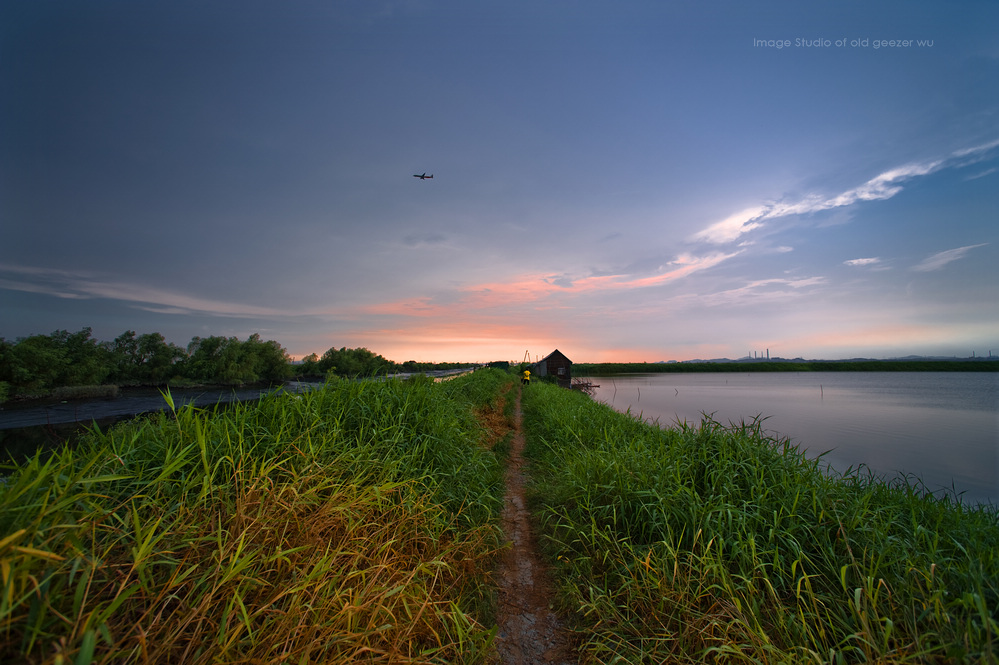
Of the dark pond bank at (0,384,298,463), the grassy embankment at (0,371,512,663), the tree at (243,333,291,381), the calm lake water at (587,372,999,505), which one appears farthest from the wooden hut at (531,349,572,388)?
the grassy embankment at (0,371,512,663)

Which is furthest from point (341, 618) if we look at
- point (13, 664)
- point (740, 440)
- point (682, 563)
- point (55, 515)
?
point (740, 440)

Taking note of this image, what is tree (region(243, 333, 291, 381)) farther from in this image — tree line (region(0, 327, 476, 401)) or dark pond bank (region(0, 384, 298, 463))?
dark pond bank (region(0, 384, 298, 463))

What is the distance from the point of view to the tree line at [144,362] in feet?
44.3

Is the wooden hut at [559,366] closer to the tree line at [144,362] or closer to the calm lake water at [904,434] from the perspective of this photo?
the calm lake water at [904,434]

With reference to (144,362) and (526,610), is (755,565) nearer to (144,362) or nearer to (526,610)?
(526,610)

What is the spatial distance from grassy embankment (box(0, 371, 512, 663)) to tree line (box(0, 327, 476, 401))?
34.8ft

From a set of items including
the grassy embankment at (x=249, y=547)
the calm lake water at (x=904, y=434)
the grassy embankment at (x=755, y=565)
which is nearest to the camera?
the grassy embankment at (x=249, y=547)

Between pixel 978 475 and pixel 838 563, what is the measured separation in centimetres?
1244

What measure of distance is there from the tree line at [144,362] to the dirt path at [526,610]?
1059cm

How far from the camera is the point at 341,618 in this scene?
176 cm

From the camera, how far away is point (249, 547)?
6.24ft

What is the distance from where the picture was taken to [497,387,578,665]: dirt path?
2.37 meters

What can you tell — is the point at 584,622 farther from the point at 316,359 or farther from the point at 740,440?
the point at 316,359

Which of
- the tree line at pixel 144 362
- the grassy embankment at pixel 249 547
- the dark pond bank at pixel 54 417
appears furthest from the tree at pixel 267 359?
the grassy embankment at pixel 249 547
